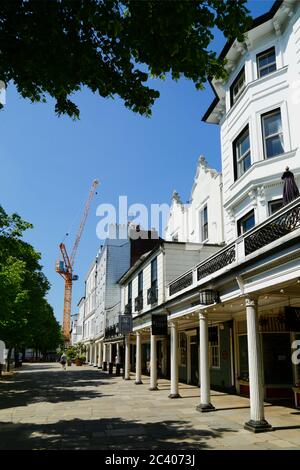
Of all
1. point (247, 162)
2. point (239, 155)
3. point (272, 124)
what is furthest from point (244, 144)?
point (272, 124)

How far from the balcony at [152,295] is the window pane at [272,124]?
10.8m

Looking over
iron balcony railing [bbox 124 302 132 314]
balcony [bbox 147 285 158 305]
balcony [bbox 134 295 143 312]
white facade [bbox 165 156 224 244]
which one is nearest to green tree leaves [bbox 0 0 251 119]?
white facade [bbox 165 156 224 244]

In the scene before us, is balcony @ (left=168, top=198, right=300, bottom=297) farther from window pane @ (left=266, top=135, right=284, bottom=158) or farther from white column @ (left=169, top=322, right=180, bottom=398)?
window pane @ (left=266, top=135, right=284, bottom=158)

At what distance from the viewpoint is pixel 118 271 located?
47688 mm

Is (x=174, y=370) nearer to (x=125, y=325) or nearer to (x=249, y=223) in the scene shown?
(x=249, y=223)

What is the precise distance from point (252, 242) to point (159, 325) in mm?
9535

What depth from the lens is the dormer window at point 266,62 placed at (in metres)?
15.1

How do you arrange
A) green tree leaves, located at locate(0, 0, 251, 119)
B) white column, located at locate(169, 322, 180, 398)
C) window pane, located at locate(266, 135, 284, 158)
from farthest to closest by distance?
white column, located at locate(169, 322, 180, 398), window pane, located at locate(266, 135, 284, 158), green tree leaves, located at locate(0, 0, 251, 119)

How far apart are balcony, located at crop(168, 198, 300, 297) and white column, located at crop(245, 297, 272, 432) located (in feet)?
4.48

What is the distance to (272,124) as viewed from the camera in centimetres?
1445

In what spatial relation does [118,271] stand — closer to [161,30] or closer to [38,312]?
[38,312]

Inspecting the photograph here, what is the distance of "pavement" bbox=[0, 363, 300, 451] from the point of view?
29.2 feet

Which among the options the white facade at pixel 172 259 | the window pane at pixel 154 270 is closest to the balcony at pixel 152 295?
the white facade at pixel 172 259
